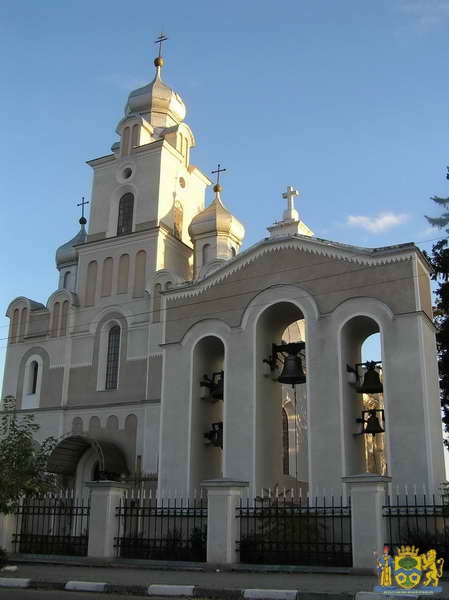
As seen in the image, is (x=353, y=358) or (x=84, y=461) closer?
(x=353, y=358)

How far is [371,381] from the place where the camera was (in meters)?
17.9

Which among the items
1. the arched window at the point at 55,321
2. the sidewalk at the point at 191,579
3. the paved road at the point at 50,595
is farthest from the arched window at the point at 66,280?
the paved road at the point at 50,595

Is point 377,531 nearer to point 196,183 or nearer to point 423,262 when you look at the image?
point 423,262

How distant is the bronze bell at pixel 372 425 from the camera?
57.6 feet

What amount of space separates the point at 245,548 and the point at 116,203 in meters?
19.4

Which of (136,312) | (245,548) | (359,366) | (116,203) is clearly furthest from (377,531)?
(116,203)

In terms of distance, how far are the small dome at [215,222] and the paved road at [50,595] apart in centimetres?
2076

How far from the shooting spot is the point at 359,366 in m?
18.9

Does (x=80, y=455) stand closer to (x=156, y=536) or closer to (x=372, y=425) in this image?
(x=156, y=536)

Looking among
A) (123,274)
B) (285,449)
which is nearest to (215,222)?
(123,274)

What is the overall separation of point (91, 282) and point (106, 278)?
2.46ft

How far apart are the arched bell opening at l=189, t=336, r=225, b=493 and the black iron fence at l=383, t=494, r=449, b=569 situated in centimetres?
573

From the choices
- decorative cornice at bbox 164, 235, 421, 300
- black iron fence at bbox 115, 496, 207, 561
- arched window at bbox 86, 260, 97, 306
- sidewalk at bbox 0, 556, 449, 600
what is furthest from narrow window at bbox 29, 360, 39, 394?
sidewalk at bbox 0, 556, 449, 600
